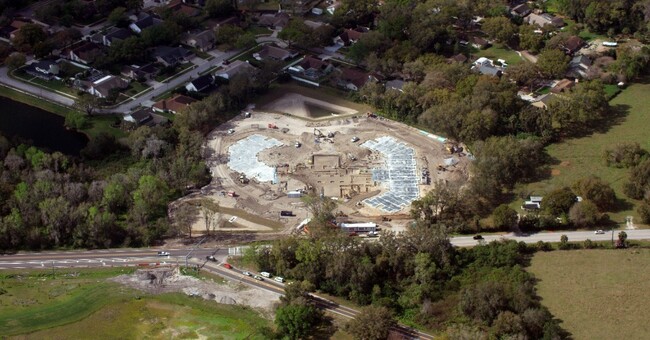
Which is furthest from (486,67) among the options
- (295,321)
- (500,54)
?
(295,321)

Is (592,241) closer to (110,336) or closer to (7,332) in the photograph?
(110,336)

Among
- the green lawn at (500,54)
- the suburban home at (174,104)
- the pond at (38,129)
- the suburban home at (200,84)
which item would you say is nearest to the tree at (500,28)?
the green lawn at (500,54)

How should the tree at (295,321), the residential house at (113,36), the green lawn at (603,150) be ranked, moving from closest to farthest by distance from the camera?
the tree at (295,321)
the green lawn at (603,150)
the residential house at (113,36)

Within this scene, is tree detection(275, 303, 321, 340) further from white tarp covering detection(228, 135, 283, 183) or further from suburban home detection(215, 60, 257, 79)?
suburban home detection(215, 60, 257, 79)

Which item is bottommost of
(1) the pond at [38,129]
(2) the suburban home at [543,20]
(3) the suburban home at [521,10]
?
(1) the pond at [38,129]

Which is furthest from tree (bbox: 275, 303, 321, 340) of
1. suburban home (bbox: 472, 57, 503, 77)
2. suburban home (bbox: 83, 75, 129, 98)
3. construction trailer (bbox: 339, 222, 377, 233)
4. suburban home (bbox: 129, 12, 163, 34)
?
suburban home (bbox: 129, 12, 163, 34)

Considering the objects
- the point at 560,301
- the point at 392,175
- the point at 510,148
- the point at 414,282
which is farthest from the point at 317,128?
the point at 560,301

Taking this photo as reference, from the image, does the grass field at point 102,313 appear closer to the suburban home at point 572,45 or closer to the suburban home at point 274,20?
the suburban home at point 274,20
